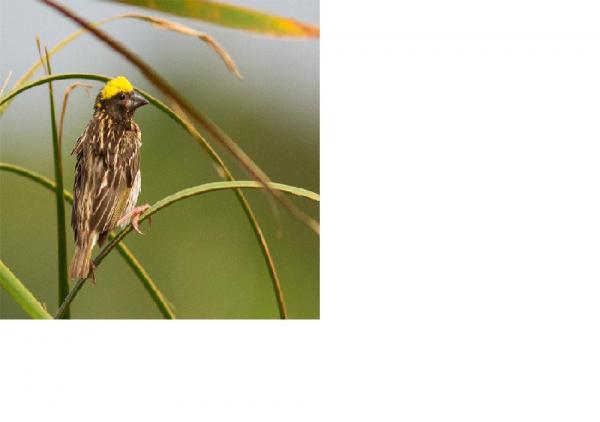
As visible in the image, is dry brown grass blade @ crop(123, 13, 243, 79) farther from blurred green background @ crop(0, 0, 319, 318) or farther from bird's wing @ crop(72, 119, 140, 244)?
bird's wing @ crop(72, 119, 140, 244)

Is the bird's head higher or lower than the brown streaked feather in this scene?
higher

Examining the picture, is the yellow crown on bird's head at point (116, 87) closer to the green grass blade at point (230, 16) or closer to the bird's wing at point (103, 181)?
the bird's wing at point (103, 181)

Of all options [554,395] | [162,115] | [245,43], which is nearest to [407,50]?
[245,43]

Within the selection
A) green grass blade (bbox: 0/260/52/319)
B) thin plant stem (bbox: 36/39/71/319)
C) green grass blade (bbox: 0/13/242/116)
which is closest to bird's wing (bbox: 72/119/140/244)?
thin plant stem (bbox: 36/39/71/319)

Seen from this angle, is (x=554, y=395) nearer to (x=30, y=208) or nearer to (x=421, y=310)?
(x=421, y=310)

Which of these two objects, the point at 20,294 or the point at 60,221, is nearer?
the point at 20,294

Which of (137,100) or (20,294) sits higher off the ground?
(137,100)

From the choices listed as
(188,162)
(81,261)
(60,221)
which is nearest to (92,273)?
(81,261)

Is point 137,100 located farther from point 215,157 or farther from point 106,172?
point 215,157
